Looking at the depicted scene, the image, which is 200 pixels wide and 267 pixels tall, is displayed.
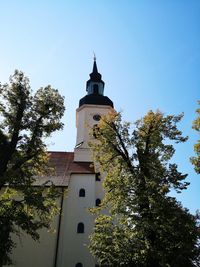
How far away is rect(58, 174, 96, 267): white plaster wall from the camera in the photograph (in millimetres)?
20078

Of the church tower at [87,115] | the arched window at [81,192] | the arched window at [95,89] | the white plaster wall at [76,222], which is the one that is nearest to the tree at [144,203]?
the white plaster wall at [76,222]

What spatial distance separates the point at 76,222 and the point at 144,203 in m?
9.48

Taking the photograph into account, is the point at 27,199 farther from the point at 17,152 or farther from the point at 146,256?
the point at 146,256

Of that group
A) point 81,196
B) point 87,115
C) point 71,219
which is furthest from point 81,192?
point 87,115

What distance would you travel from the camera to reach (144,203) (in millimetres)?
13453

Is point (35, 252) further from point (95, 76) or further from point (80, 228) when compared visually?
point (95, 76)

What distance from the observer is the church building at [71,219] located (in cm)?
2008

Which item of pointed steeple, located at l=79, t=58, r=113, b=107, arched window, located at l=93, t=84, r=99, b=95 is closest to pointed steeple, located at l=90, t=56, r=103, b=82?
pointed steeple, located at l=79, t=58, r=113, b=107

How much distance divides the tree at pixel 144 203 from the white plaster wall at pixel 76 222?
5.28 meters

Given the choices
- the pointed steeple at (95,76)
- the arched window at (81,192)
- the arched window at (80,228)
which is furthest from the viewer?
the pointed steeple at (95,76)

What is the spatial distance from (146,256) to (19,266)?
10.7 meters

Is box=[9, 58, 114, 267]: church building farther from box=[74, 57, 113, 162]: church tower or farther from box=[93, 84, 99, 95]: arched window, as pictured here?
box=[93, 84, 99, 95]: arched window

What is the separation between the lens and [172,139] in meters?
15.1

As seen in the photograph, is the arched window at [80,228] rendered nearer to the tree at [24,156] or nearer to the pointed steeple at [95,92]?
the tree at [24,156]
